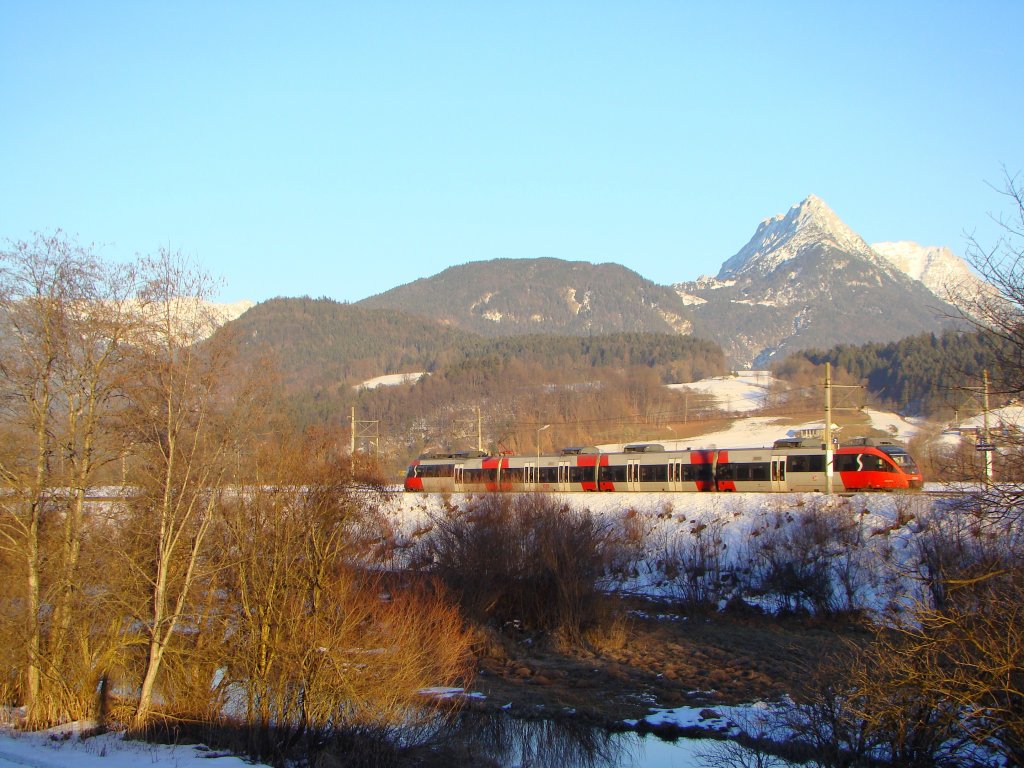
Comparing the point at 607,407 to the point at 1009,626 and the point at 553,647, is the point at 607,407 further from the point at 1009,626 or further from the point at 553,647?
the point at 1009,626

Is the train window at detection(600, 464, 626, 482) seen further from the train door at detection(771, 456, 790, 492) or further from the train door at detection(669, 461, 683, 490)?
the train door at detection(771, 456, 790, 492)

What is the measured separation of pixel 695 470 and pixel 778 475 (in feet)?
16.1

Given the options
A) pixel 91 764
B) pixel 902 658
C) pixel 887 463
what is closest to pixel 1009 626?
pixel 902 658

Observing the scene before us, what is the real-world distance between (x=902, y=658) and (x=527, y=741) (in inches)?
358

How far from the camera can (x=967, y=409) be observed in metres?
15.4

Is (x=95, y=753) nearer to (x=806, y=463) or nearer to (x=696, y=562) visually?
(x=696, y=562)

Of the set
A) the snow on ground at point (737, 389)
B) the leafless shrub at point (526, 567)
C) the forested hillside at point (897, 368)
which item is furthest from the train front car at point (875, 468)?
the snow on ground at point (737, 389)

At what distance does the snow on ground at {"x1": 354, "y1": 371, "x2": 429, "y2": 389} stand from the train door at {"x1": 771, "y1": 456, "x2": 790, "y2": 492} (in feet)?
385

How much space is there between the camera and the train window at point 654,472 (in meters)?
50.5

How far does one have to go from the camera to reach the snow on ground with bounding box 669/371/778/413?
12606 cm

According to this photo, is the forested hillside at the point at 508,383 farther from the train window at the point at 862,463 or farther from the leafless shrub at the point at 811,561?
the leafless shrub at the point at 811,561

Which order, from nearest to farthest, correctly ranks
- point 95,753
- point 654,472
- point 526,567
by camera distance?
point 95,753 → point 526,567 → point 654,472

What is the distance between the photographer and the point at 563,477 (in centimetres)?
5412

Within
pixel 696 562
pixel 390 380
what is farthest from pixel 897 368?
pixel 696 562
